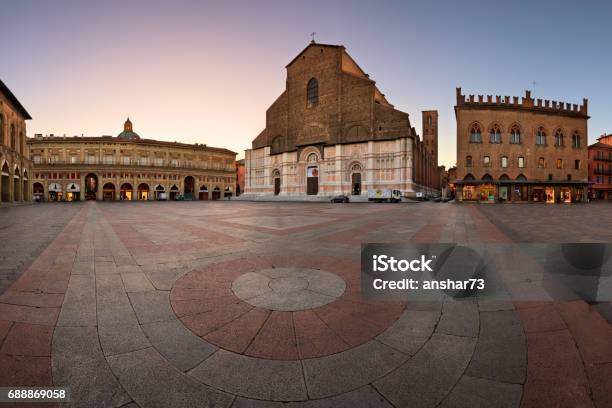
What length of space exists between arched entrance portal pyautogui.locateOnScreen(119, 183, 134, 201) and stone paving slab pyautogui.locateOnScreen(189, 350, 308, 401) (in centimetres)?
7897

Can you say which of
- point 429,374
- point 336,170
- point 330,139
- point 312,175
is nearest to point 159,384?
point 429,374

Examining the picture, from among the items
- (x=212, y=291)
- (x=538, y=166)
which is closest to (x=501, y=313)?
(x=212, y=291)

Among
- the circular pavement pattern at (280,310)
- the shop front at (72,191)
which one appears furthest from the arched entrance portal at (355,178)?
the shop front at (72,191)

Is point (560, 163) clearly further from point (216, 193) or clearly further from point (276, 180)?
point (216, 193)

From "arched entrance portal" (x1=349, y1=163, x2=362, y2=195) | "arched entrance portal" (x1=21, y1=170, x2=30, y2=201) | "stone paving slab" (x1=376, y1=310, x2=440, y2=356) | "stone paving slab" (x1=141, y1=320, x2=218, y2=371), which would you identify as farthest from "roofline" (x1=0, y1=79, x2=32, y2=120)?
"arched entrance portal" (x1=349, y1=163, x2=362, y2=195)

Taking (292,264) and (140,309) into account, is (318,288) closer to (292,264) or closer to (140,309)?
(292,264)

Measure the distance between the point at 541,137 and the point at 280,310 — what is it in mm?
57553

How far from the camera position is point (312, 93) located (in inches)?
2105

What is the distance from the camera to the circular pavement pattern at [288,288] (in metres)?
3.07

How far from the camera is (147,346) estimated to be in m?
2.25

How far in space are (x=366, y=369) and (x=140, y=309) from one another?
239cm

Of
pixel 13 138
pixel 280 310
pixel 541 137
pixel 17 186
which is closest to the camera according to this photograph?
pixel 280 310

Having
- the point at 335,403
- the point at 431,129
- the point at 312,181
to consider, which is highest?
the point at 431,129

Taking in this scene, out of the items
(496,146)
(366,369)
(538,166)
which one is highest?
(496,146)
